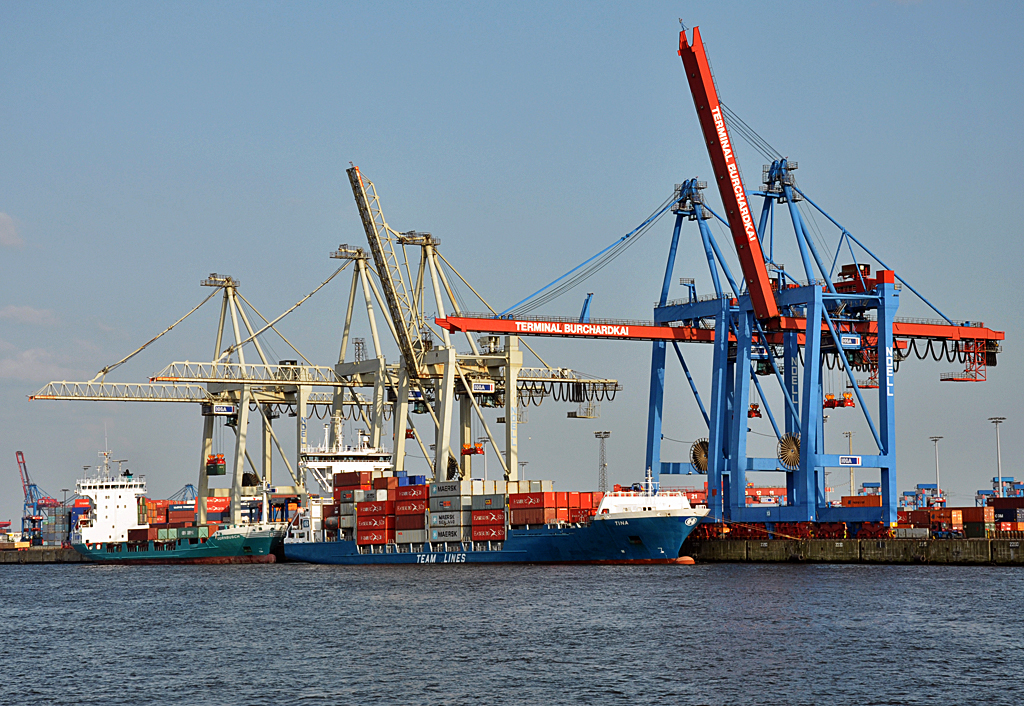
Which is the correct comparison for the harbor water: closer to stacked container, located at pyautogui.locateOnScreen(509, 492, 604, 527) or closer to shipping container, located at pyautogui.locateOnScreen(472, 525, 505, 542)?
stacked container, located at pyautogui.locateOnScreen(509, 492, 604, 527)

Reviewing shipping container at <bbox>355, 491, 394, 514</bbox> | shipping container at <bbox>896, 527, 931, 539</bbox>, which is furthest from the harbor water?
shipping container at <bbox>355, 491, 394, 514</bbox>

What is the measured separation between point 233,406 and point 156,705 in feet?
210

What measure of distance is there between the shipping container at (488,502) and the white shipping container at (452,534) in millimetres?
1501

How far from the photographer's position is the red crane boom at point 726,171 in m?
62.3

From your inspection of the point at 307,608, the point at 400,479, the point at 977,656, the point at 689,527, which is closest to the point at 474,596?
the point at 307,608

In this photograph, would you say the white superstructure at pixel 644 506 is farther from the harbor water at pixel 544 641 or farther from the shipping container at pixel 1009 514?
the shipping container at pixel 1009 514

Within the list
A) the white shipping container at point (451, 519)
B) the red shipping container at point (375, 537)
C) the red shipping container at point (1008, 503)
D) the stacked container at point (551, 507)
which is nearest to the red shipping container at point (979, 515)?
the red shipping container at point (1008, 503)

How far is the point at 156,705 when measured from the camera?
2828 centimetres

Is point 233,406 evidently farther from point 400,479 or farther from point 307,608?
point 307,608

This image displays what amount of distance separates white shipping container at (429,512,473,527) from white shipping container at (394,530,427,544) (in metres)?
1.24

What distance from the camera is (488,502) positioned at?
69.8 m

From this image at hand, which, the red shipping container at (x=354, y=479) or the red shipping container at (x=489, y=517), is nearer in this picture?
the red shipping container at (x=489, y=517)

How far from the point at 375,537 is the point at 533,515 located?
12107 millimetres

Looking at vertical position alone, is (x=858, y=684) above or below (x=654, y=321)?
below
